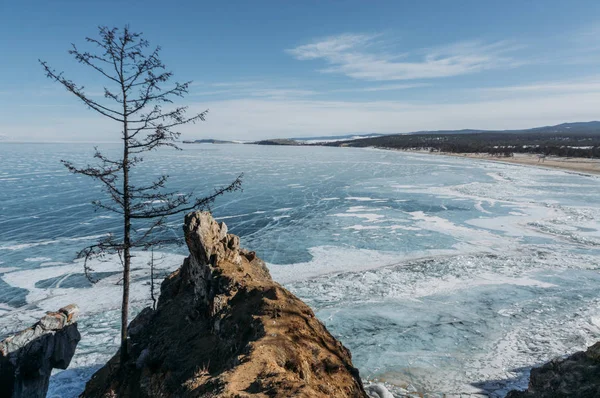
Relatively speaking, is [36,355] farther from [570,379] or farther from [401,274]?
[401,274]

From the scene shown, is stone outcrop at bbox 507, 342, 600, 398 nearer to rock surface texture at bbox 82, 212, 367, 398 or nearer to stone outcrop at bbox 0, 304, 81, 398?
rock surface texture at bbox 82, 212, 367, 398

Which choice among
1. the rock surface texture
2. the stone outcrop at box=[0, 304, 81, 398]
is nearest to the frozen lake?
the stone outcrop at box=[0, 304, 81, 398]

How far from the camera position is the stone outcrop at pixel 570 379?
6844 millimetres

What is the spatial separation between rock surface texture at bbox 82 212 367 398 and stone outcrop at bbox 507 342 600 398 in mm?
4044

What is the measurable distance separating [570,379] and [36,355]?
488 inches

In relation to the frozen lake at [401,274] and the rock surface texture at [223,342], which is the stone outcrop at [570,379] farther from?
the rock surface texture at [223,342]

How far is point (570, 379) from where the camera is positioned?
7168 millimetres

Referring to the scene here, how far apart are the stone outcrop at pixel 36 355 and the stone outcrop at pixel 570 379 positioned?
Answer: 11537 millimetres

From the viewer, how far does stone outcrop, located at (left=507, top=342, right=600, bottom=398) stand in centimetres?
684

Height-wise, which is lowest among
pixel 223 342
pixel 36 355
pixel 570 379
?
pixel 36 355

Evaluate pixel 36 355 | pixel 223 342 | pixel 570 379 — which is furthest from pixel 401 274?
pixel 36 355

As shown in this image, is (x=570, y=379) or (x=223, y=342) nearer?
(x=570, y=379)

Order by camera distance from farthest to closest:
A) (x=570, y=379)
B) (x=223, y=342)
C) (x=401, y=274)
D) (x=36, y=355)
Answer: (x=401, y=274), (x=36, y=355), (x=223, y=342), (x=570, y=379)

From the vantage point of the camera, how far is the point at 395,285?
52.6 feet
